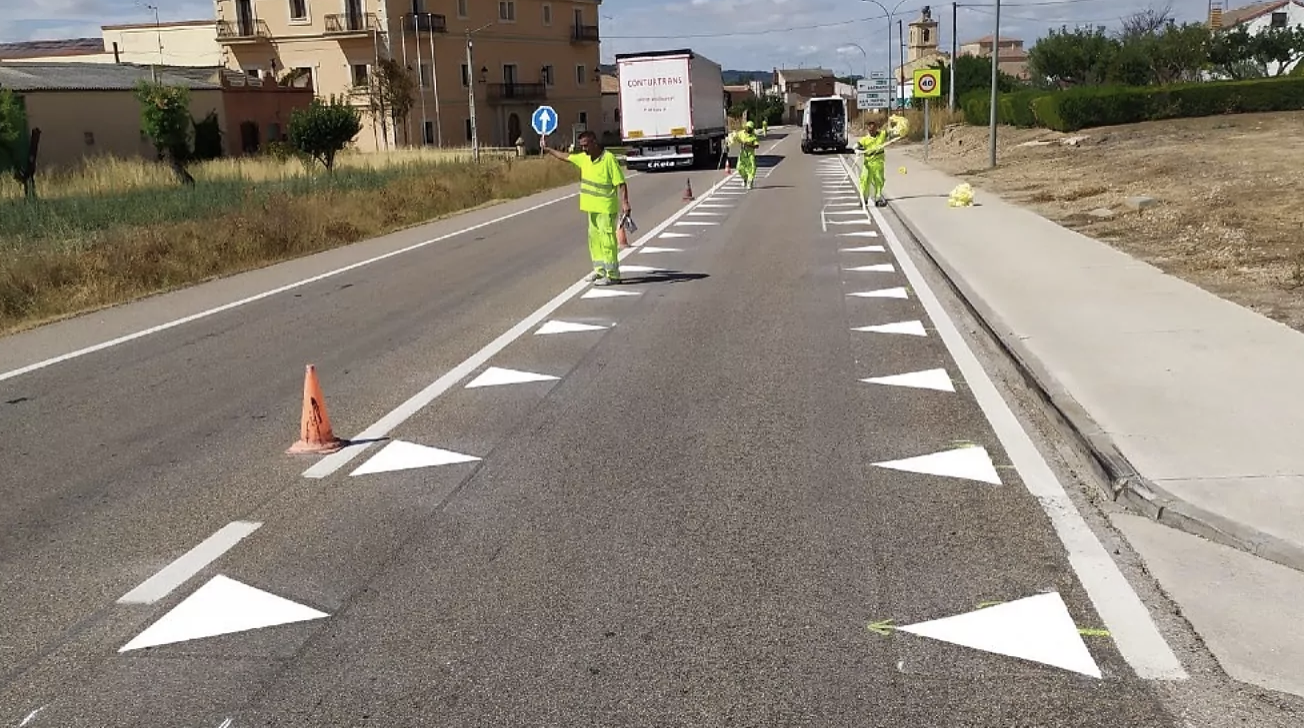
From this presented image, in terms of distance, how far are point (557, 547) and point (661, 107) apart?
38614mm

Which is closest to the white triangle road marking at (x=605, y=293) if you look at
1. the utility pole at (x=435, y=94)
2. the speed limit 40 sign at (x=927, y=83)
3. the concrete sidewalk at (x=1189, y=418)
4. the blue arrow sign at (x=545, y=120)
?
the concrete sidewalk at (x=1189, y=418)

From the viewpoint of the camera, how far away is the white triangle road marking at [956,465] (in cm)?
639

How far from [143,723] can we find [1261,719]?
11.5ft

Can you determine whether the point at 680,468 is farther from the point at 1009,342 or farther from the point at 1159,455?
the point at 1009,342

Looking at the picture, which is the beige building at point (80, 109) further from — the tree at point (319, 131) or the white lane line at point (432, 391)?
the white lane line at point (432, 391)

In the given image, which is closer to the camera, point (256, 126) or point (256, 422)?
point (256, 422)

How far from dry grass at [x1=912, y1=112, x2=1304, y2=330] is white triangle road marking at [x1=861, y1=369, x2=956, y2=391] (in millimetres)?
3260

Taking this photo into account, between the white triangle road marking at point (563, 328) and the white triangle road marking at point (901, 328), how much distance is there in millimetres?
2400

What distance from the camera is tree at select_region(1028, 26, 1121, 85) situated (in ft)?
266

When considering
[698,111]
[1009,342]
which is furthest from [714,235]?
[698,111]

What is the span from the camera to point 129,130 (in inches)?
2026

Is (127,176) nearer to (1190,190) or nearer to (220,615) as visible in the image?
(1190,190)

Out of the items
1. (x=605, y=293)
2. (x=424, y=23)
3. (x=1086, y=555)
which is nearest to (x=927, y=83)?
(x=605, y=293)

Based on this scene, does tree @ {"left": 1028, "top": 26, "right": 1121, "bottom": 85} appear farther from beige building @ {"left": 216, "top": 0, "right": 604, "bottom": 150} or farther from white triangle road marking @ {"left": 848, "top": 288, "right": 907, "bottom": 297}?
white triangle road marking @ {"left": 848, "top": 288, "right": 907, "bottom": 297}
